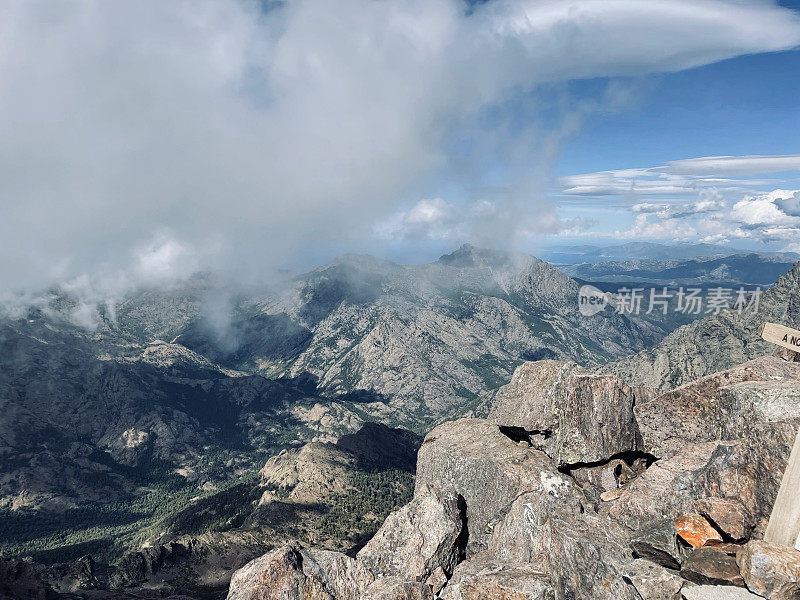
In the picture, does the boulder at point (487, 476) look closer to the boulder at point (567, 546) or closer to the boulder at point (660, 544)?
A: the boulder at point (567, 546)

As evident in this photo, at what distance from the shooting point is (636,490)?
23328 mm

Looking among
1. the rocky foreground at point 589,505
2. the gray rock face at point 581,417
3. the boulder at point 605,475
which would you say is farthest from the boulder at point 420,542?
the boulder at point 605,475

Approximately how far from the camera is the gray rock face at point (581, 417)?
28.8 m

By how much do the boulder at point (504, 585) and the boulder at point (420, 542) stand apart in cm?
492

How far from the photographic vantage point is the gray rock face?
2878 centimetres

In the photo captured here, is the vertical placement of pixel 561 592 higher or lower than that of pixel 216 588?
higher

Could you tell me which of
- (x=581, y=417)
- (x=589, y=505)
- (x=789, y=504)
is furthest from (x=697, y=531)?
(x=581, y=417)

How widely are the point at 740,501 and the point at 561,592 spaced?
9.91 meters

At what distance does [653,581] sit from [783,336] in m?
11.2

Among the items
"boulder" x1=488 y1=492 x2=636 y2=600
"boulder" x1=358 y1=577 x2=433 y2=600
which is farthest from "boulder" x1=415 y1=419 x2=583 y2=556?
"boulder" x1=358 y1=577 x2=433 y2=600

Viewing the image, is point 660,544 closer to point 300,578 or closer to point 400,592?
point 400,592

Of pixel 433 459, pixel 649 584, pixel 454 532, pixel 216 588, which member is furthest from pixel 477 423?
pixel 216 588

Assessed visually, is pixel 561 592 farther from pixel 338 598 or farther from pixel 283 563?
pixel 283 563

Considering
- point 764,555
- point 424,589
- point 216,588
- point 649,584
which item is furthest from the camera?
point 216,588
